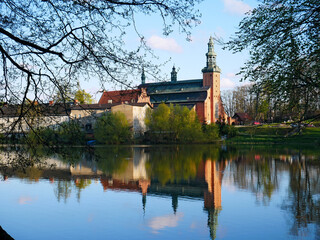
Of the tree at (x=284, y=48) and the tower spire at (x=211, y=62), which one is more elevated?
the tower spire at (x=211, y=62)

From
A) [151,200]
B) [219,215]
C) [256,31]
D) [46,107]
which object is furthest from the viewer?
[151,200]

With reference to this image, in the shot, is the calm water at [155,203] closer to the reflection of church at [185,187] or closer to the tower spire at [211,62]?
the reflection of church at [185,187]

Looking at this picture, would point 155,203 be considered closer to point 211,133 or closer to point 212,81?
point 211,133

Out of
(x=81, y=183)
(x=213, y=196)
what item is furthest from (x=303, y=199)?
(x=81, y=183)

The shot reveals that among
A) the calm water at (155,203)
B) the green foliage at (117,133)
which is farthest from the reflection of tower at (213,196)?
the green foliage at (117,133)

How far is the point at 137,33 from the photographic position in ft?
21.6

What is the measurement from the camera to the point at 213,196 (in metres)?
16.8

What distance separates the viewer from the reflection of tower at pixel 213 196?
483 inches

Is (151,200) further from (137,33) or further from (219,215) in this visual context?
(137,33)

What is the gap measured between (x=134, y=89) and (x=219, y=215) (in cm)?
812

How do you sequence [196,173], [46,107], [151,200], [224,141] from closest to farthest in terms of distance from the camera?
1. [46,107]
2. [151,200]
3. [196,173]
4. [224,141]

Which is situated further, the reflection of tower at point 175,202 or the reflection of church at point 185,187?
the reflection of church at point 185,187

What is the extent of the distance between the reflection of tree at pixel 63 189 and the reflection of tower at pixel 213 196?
6253 mm

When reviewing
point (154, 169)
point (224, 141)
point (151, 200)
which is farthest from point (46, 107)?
point (224, 141)
